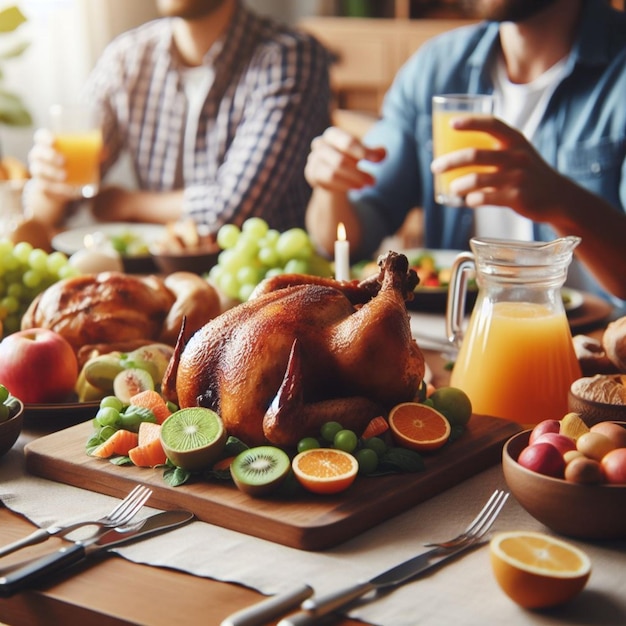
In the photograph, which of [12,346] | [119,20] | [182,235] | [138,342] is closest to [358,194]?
[182,235]

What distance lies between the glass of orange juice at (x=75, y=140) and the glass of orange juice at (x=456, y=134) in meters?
1.03

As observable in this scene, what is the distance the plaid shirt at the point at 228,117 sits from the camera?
286cm

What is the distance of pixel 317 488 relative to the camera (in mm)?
909

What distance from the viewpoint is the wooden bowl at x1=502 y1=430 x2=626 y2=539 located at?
0.81 metres

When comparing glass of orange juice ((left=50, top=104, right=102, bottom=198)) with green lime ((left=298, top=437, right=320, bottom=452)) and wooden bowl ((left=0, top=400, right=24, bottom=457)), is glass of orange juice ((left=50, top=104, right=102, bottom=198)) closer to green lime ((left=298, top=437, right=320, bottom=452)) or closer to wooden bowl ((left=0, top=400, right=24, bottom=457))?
wooden bowl ((left=0, top=400, right=24, bottom=457))

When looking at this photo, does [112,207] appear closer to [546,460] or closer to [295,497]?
[295,497]

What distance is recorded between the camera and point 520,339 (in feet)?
3.73

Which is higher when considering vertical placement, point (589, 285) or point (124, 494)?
point (124, 494)

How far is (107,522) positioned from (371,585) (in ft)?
0.90

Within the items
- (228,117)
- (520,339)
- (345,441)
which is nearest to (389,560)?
(345,441)

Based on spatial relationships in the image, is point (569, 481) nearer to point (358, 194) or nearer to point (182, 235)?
point (182, 235)

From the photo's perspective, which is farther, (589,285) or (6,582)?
(589,285)

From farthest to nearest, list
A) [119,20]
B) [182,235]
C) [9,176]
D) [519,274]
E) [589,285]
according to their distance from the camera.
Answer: [119,20], [9,176], [589,285], [182,235], [519,274]

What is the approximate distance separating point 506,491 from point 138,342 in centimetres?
59
